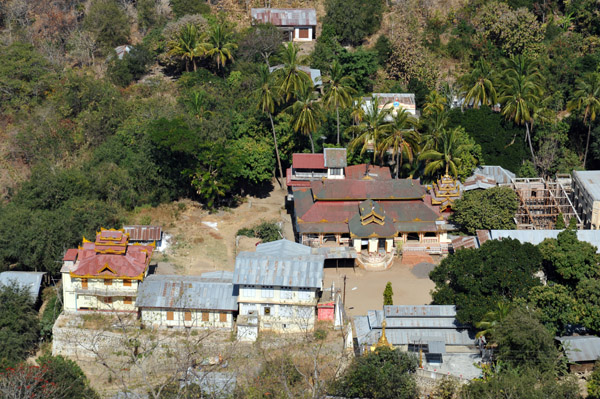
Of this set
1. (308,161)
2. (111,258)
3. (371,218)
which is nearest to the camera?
(111,258)

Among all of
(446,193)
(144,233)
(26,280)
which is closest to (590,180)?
(446,193)

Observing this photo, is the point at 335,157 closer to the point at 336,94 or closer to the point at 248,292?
the point at 336,94

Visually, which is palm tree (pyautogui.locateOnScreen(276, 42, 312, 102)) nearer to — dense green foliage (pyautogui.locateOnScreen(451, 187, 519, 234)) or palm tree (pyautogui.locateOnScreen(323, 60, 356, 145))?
palm tree (pyautogui.locateOnScreen(323, 60, 356, 145))

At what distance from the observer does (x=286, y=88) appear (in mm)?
76375

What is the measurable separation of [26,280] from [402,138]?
31142mm

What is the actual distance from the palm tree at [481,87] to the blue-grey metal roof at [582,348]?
29.5 m

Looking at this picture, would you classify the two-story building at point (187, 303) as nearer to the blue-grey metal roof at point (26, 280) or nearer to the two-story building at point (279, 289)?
the two-story building at point (279, 289)

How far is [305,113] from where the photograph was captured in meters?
74.5

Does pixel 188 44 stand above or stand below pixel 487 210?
above

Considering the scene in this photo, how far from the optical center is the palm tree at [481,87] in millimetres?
78444

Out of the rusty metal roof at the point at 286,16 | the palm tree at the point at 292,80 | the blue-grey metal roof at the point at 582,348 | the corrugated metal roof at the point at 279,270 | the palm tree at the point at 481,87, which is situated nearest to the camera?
the blue-grey metal roof at the point at 582,348

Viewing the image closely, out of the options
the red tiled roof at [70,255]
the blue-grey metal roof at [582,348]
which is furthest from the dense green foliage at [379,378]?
the red tiled roof at [70,255]

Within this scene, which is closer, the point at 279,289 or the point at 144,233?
the point at 279,289

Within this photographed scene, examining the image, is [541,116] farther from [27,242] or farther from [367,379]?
[27,242]
